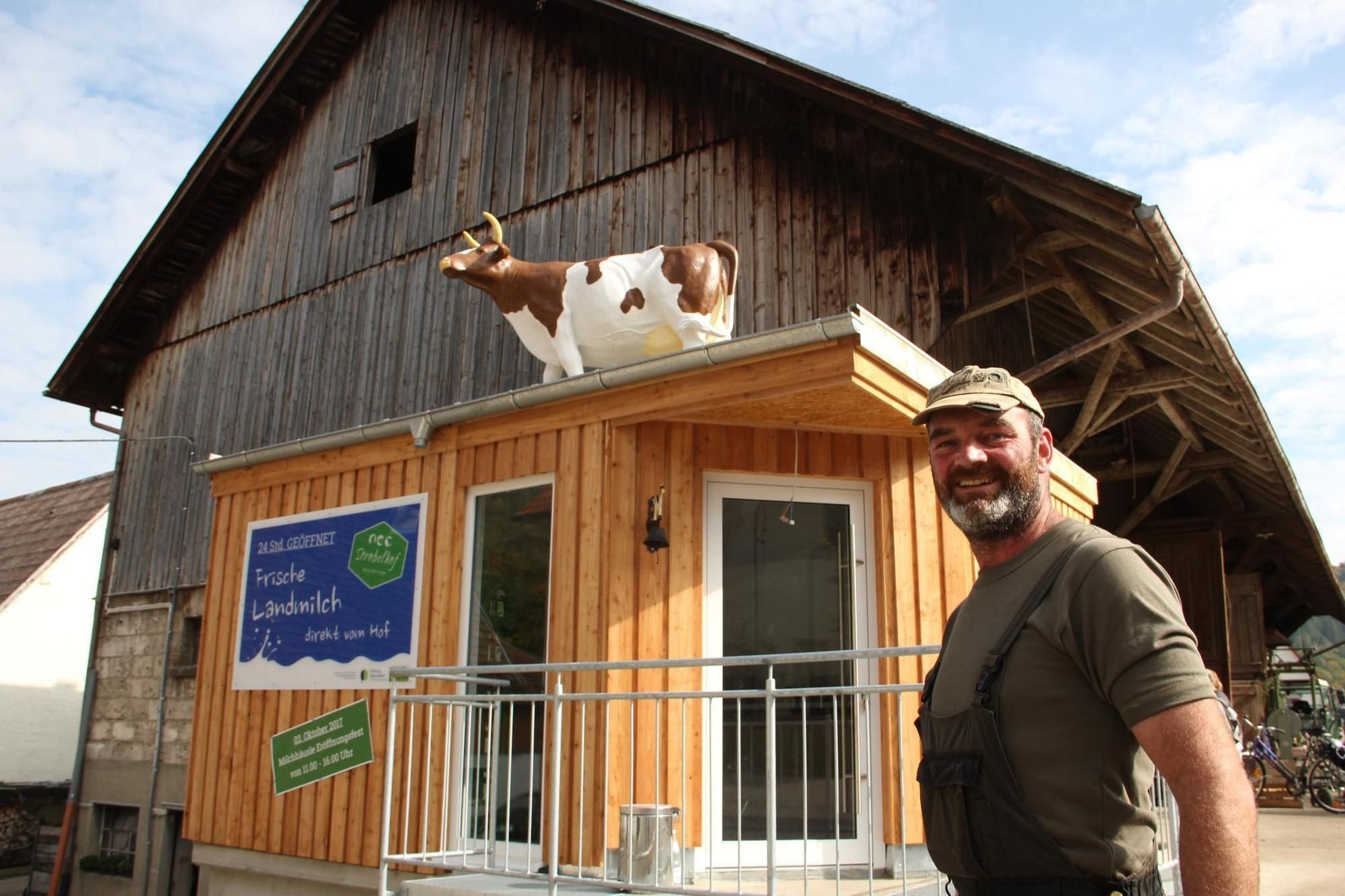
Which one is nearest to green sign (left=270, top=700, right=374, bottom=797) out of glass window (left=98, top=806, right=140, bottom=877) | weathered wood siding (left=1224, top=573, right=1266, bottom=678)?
glass window (left=98, top=806, right=140, bottom=877)

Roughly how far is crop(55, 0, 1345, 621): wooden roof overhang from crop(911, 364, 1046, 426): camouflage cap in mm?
4879

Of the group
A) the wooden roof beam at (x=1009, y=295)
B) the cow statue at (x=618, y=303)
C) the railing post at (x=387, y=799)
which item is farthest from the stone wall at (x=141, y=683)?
the wooden roof beam at (x=1009, y=295)

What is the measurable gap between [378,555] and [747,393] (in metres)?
2.84

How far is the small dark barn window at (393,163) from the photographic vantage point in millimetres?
12422

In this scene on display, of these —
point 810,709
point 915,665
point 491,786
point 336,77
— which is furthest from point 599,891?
point 336,77

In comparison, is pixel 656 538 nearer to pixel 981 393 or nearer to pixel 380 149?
pixel 981 393

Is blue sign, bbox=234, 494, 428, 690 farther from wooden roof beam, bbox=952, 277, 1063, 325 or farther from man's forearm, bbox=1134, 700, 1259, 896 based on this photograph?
man's forearm, bbox=1134, 700, 1259, 896

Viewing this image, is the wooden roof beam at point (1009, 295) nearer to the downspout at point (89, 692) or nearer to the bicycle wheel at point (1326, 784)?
the bicycle wheel at point (1326, 784)

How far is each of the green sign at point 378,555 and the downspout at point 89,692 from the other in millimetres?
8390

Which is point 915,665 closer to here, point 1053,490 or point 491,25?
point 1053,490

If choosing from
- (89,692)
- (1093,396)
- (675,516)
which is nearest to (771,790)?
(675,516)

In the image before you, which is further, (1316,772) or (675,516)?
(1316,772)

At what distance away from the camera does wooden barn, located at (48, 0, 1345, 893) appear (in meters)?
5.97

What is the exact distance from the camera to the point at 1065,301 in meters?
9.66
